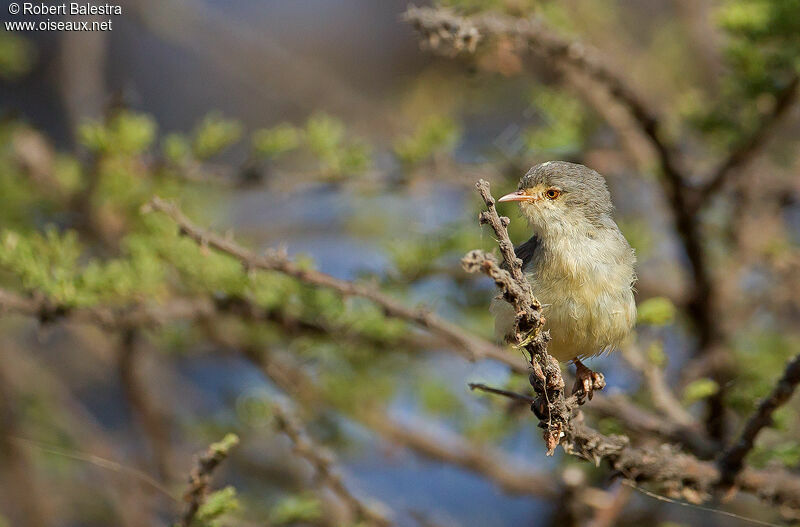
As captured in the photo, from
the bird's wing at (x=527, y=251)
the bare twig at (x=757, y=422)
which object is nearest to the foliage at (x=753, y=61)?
the bird's wing at (x=527, y=251)

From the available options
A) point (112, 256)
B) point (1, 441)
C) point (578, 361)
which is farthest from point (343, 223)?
point (578, 361)

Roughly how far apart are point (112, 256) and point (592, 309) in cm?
321

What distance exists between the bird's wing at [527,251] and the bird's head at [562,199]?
6 centimetres

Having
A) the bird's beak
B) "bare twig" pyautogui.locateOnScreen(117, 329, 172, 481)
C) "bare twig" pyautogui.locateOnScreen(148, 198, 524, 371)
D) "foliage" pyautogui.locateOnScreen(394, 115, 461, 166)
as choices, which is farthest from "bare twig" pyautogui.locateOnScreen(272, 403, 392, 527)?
"bare twig" pyautogui.locateOnScreen(117, 329, 172, 481)

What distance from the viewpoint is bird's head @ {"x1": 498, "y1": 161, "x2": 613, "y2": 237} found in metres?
2.79

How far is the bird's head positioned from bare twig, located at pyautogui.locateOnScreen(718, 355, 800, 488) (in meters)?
0.74

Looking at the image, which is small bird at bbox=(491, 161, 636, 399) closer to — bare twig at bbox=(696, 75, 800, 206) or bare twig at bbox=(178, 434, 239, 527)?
bare twig at bbox=(178, 434, 239, 527)

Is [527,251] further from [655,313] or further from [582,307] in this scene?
[655,313]

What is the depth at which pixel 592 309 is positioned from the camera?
8.89 feet

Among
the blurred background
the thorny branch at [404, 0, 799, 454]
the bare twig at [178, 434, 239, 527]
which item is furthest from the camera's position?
the blurred background

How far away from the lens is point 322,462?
122 inches

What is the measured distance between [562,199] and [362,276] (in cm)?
143

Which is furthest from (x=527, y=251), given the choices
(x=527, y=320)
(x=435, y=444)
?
(x=435, y=444)

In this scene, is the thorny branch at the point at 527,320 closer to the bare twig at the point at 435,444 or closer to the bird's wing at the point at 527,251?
the bird's wing at the point at 527,251
